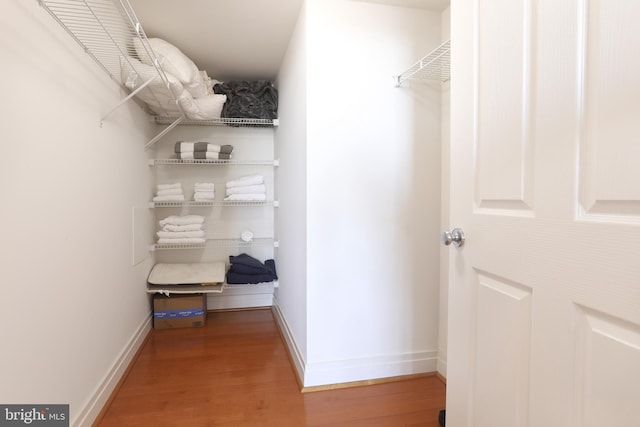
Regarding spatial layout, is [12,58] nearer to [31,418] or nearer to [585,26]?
[31,418]

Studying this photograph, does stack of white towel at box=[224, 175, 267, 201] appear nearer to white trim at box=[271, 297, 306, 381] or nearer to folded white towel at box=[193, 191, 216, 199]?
folded white towel at box=[193, 191, 216, 199]

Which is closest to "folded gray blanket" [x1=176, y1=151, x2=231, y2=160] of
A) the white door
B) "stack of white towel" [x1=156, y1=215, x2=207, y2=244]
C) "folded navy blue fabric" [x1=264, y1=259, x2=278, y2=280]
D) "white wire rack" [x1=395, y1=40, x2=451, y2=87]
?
"stack of white towel" [x1=156, y1=215, x2=207, y2=244]

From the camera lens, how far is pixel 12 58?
101 cm

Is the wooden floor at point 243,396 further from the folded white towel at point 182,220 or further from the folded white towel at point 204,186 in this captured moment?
Result: the folded white towel at point 204,186

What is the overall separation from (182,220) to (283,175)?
91cm

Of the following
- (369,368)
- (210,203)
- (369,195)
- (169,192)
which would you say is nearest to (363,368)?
(369,368)

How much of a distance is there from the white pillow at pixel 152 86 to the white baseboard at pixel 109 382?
5.03 feet

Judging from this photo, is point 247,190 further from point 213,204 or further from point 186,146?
point 186,146

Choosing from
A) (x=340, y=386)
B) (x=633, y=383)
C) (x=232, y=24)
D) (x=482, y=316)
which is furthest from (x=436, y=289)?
(x=232, y=24)

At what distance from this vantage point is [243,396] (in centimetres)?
176

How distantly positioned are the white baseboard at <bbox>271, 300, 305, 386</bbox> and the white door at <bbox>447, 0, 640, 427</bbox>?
3.39 feet

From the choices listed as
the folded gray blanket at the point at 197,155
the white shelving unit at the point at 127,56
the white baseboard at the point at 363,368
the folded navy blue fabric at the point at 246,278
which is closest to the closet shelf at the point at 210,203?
the white shelving unit at the point at 127,56

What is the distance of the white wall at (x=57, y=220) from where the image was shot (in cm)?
103

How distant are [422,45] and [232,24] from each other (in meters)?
1.15
